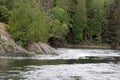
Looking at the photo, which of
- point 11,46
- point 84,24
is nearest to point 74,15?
point 84,24

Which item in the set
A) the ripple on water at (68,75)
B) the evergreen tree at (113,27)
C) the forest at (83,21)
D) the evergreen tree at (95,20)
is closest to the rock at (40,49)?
the ripple on water at (68,75)

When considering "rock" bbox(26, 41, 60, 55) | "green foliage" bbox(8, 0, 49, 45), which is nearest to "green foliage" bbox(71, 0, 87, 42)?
"green foliage" bbox(8, 0, 49, 45)

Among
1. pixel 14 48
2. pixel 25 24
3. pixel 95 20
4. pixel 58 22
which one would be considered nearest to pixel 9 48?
pixel 14 48

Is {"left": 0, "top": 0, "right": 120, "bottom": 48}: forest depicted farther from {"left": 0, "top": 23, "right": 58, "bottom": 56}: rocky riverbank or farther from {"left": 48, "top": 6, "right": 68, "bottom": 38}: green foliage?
{"left": 0, "top": 23, "right": 58, "bottom": 56}: rocky riverbank

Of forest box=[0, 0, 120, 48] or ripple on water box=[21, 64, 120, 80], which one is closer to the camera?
ripple on water box=[21, 64, 120, 80]

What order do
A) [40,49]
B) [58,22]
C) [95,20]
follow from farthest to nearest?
→ [95,20] < [58,22] < [40,49]

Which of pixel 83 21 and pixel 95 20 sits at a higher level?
pixel 83 21

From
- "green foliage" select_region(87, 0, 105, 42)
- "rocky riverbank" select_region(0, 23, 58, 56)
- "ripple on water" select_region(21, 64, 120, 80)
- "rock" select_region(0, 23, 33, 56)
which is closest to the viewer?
"ripple on water" select_region(21, 64, 120, 80)

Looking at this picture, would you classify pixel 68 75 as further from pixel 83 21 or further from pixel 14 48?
pixel 83 21

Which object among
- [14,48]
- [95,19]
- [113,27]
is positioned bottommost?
[113,27]

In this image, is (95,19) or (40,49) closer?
(40,49)

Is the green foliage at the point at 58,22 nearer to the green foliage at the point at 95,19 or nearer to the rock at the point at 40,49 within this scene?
the green foliage at the point at 95,19

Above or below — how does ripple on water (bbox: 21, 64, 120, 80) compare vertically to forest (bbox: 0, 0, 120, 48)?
above

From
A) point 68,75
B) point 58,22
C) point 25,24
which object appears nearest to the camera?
point 68,75
